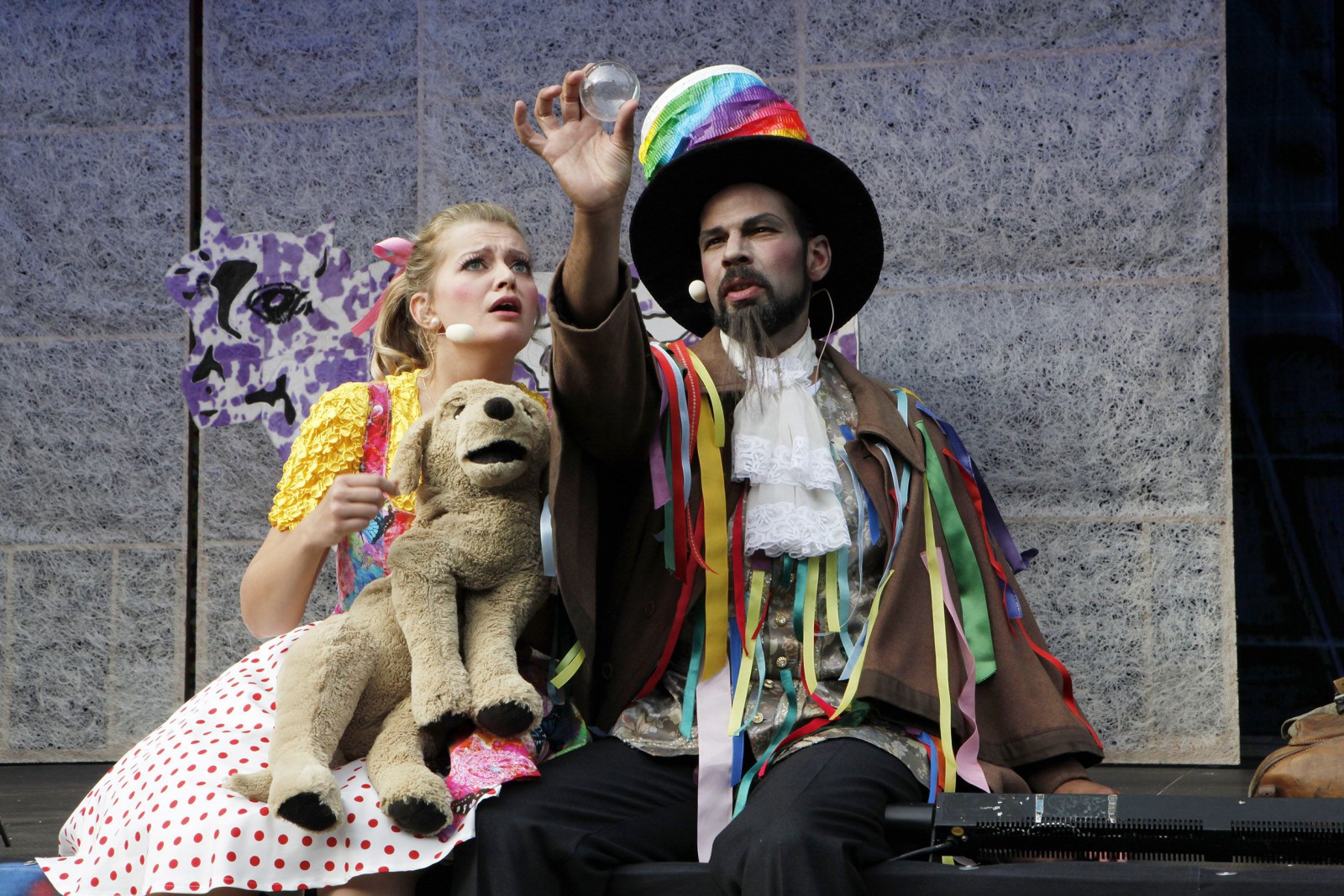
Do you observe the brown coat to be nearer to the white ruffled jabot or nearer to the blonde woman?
the white ruffled jabot

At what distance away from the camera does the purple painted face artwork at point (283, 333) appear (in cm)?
414

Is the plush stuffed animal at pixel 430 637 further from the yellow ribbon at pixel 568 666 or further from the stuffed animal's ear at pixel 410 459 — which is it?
the yellow ribbon at pixel 568 666

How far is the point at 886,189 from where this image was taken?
3855 millimetres

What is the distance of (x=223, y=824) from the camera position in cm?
214

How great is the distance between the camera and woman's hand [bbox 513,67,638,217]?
7.65ft

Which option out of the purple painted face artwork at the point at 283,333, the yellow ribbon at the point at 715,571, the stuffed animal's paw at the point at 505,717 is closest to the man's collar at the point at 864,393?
the yellow ribbon at the point at 715,571

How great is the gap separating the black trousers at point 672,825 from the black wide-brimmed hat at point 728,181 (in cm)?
112

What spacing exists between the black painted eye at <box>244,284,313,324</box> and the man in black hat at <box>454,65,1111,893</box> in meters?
1.48

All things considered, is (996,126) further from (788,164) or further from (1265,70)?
(788,164)

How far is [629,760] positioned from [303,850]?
615mm

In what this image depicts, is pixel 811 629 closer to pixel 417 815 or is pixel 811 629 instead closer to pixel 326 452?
pixel 417 815

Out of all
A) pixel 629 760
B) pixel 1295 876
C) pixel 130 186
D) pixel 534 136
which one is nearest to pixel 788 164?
pixel 534 136

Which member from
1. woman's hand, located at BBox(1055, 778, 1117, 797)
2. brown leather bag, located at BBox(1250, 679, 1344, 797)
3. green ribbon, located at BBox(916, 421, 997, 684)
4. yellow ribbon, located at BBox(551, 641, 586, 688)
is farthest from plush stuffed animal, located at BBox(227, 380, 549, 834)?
brown leather bag, located at BBox(1250, 679, 1344, 797)

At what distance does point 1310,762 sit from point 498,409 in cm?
152
